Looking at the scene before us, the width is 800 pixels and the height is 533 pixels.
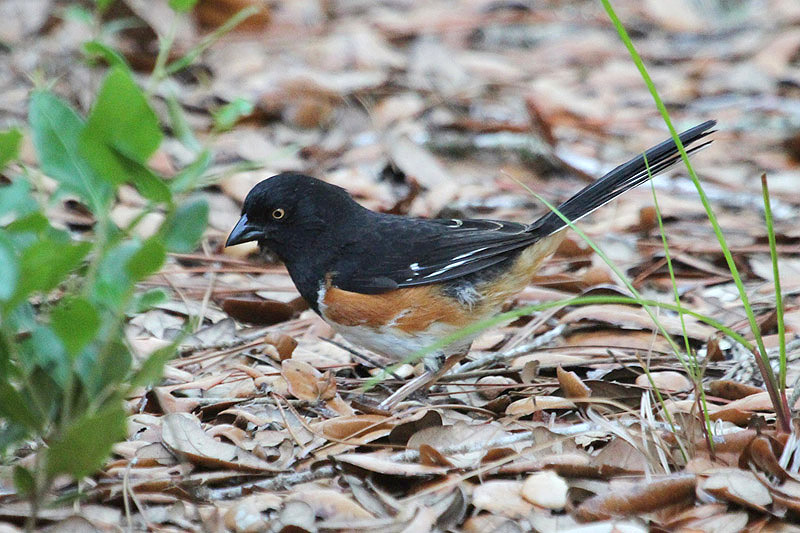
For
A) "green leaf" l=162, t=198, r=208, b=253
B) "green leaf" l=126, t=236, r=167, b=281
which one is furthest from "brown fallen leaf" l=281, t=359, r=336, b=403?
"green leaf" l=126, t=236, r=167, b=281

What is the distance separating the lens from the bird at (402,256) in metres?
3.45

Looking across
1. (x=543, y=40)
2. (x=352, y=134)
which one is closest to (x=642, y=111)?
(x=543, y=40)

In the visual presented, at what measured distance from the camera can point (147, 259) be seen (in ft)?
6.20

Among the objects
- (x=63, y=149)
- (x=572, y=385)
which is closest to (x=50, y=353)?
(x=63, y=149)

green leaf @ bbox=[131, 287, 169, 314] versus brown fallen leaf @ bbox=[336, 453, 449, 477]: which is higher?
green leaf @ bbox=[131, 287, 169, 314]

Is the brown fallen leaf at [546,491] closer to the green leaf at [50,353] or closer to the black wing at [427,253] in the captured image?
the green leaf at [50,353]

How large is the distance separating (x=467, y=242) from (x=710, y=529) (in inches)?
67.3

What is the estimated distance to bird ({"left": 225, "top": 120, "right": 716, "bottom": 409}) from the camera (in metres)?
3.45

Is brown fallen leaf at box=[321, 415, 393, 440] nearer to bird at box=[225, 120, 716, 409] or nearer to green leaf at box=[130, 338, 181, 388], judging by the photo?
bird at box=[225, 120, 716, 409]

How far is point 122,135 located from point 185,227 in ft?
0.88

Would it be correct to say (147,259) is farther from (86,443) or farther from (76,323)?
(86,443)

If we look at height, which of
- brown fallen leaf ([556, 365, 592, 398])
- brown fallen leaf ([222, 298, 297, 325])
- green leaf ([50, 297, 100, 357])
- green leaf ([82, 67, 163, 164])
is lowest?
brown fallen leaf ([222, 298, 297, 325])

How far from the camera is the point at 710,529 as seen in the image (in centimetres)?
220

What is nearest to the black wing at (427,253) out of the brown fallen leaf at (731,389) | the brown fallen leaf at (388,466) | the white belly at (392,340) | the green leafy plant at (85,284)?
the white belly at (392,340)
